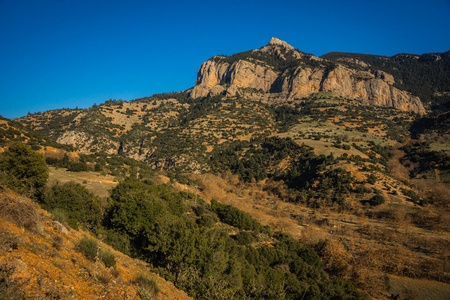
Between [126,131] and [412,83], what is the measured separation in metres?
196

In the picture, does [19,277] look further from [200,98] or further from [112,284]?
[200,98]

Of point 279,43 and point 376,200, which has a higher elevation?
point 279,43

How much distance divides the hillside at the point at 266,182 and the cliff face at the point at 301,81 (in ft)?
3.00

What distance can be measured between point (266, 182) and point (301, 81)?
94.4m

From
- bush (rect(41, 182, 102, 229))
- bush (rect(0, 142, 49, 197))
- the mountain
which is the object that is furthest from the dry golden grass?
the mountain

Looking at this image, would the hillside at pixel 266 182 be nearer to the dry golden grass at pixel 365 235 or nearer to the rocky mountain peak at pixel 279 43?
the dry golden grass at pixel 365 235

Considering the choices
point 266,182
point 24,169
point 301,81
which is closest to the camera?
point 24,169

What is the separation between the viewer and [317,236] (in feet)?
91.4

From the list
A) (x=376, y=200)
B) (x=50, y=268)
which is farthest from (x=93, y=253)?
(x=376, y=200)

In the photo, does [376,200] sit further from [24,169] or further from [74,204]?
[24,169]

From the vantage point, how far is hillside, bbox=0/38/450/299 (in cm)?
1504

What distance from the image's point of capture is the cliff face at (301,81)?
442ft

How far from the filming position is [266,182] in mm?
62062

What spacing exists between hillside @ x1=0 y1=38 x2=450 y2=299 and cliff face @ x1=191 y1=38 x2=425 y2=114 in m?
0.91
